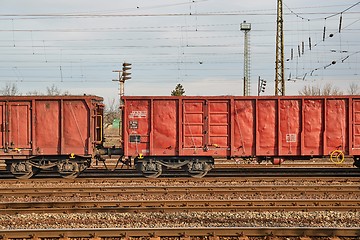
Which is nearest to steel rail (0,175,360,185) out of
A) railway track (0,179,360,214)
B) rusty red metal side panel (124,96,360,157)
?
railway track (0,179,360,214)

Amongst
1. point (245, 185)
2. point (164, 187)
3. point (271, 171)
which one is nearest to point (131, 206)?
point (164, 187)

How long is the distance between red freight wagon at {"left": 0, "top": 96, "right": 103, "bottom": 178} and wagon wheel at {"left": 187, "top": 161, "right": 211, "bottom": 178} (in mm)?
3706

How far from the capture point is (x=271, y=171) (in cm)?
1823

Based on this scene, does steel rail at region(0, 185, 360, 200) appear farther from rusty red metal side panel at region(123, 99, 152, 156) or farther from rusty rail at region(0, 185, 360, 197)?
rusty red metal side panel at region(123, 99, 152, 156)

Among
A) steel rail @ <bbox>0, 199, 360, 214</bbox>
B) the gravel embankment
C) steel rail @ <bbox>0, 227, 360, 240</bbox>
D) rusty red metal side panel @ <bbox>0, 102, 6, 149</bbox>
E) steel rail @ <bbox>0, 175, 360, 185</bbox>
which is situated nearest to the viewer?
steel rail @ <bbox>0, 227, 360, 240</bbox>

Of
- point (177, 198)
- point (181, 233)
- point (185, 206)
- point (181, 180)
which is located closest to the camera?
point (181, 233)

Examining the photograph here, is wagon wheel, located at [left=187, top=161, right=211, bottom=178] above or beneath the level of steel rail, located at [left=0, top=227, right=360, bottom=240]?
above

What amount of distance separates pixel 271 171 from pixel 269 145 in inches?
91.4

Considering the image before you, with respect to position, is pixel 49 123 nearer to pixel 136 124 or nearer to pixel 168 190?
pixel 136 124

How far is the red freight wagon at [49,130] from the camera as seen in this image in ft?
53.2

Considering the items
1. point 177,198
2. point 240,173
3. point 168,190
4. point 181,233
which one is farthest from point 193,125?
point 181,233

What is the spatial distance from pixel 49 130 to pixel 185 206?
722 centimetres

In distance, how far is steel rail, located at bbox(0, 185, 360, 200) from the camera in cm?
1311

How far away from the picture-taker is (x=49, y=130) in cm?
1633
